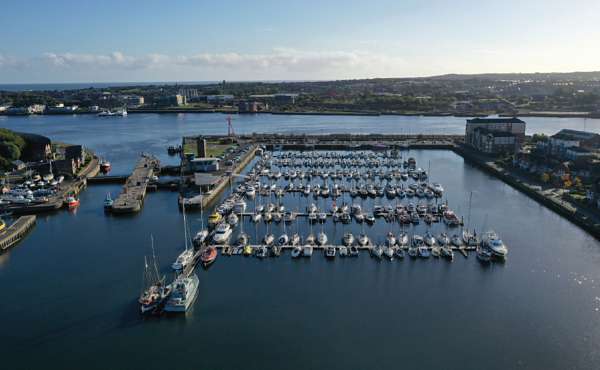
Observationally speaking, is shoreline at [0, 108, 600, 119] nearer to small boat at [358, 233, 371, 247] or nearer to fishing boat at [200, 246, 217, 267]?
small boat at [358, 233, 371, 247]

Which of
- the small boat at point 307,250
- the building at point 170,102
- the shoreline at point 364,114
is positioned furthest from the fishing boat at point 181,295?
the building at point 170,102

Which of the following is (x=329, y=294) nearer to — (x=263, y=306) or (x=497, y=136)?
(x=263, y=306)

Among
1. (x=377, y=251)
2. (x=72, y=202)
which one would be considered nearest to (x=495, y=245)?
(x=377, y=251)

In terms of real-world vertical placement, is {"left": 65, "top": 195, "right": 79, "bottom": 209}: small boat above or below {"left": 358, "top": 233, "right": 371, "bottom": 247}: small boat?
above

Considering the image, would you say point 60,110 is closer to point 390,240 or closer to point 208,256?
point 208,256

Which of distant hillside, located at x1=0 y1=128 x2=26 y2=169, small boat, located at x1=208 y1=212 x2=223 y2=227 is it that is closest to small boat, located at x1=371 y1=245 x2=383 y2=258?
small boat, located at x1=208 y1=212 x2=223 y2=227

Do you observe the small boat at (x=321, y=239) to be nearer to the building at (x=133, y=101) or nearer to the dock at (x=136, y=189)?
the dock at (x=136, y=189)

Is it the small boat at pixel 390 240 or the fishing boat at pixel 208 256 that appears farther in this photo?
the small boat at pixel 390 240
